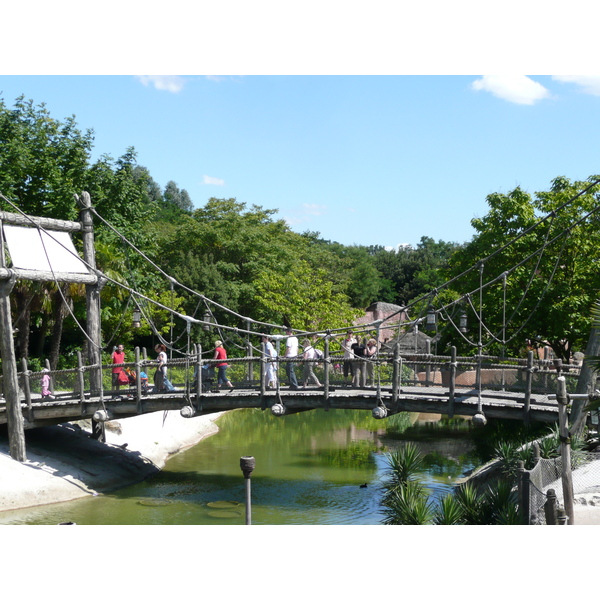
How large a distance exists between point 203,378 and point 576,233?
585 inches

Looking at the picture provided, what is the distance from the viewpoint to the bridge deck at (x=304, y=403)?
15367mm

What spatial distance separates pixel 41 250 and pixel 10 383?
305 cm

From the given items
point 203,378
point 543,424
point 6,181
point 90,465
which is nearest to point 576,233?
point 543,424

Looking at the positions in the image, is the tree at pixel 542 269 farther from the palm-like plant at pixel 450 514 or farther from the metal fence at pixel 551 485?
the palm-like plant at pixel 450 514

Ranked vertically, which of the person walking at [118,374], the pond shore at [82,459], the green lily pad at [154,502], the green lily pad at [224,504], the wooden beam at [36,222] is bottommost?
the green lily pad at [224,504]

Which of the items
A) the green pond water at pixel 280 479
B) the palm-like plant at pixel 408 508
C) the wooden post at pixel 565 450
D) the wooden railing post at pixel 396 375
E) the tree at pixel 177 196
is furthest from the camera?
the tree at pixel 177 196

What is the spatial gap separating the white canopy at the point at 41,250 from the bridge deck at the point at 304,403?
309 centimetres

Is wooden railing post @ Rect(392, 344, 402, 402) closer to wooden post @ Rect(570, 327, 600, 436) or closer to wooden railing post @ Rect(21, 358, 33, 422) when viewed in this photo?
wooden post @ Rect(570, 327, 600, 436)

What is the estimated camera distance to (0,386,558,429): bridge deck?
1537 cm

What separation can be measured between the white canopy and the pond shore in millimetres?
4204

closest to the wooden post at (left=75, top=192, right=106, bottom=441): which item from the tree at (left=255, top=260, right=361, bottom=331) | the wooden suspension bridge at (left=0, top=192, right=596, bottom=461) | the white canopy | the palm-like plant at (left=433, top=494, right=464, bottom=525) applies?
the wooden suspension bridge at (left=0, top=192, right=596, bottom=461)

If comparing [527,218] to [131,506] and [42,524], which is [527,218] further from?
[42,524]

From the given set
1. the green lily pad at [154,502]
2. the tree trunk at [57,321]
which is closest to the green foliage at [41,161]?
the tree trunk at [57,321]

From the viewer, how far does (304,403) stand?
659 inches
